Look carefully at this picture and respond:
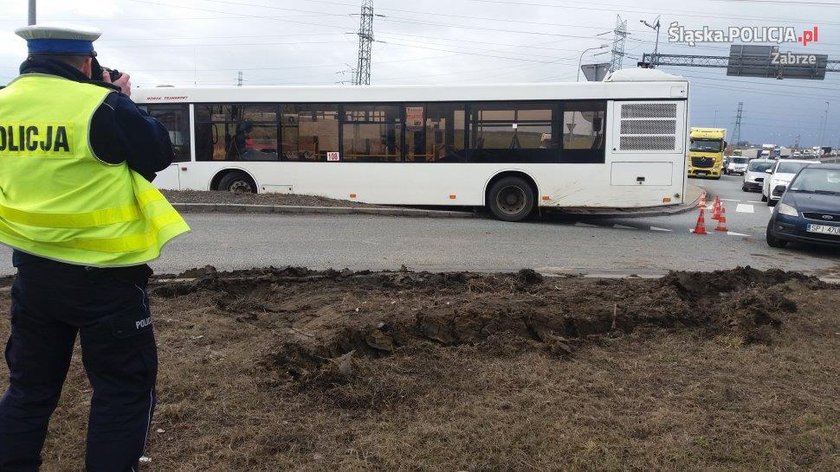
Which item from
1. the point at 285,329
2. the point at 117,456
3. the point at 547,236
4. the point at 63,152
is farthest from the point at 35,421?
the point at 547,236

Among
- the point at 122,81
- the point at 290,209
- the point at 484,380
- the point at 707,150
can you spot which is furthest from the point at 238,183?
the point at 707,150

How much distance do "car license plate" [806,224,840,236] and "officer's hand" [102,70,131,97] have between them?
11.0 meters

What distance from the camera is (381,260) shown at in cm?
881

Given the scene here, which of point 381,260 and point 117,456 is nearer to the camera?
point 117,456

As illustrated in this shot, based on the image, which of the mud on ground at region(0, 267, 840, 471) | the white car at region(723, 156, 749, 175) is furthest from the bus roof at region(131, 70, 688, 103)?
the white car at region(723, 156, 749, 175)

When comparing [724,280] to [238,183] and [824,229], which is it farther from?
[238,183]

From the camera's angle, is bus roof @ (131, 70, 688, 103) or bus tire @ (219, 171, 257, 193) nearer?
bus roof @ (131, 70, 688, 103)

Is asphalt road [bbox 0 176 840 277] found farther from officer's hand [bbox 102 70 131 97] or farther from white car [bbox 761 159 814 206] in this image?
white car [bbox 761 159 814 206]

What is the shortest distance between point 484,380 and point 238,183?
12.0 m

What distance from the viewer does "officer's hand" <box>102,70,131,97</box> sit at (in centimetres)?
277

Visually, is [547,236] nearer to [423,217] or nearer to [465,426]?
[423,217]

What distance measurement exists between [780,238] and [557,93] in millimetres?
5063

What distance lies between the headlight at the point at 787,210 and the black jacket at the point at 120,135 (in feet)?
36.5

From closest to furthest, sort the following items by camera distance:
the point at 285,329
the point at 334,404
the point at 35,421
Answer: the point at 35,421 → the point at 334,404 → the point at 285,329
